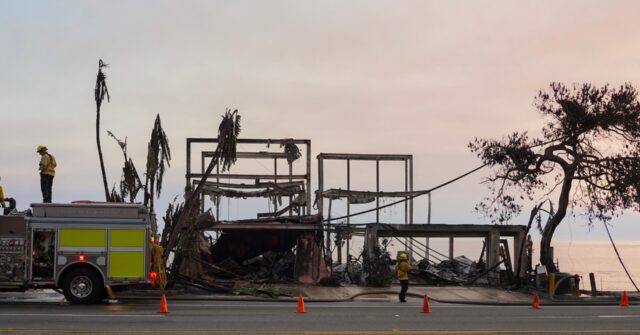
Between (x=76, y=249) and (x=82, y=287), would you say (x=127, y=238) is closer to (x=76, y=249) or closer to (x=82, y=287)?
(x=76, y=249)

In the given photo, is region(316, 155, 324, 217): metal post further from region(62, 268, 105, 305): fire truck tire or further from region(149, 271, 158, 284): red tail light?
region(62, 268, 105, 305): fire truck tire

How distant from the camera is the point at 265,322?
49.8 ft

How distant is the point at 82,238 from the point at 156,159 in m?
5.59

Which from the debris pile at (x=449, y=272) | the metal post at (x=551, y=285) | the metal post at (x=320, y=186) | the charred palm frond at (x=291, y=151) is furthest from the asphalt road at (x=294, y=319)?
the charred palm frond at (x=291, y=151)

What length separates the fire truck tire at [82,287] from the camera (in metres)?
18.7

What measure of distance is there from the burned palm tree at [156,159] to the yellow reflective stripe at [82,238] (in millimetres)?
4803

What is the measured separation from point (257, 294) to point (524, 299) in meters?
7.57

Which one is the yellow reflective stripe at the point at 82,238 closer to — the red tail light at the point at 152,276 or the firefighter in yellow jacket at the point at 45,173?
the red tail light at the point at 152,276

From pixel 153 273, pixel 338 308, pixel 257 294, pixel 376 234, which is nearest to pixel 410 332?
pixel 338 308

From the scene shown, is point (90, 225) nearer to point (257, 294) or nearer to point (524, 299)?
point (257, 294)

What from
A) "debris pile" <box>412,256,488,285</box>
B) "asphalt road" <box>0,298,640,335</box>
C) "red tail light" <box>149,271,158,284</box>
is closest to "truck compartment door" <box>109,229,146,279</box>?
"red tail light" <box>149,271,158,284</box>

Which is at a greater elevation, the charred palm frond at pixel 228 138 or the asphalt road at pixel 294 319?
the charred palm frond at pixel 228 138

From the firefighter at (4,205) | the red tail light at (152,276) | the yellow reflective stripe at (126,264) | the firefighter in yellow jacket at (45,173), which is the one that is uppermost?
the firefighter in yellow jacket at (45,173)

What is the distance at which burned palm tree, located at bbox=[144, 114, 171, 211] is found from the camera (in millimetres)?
24156
